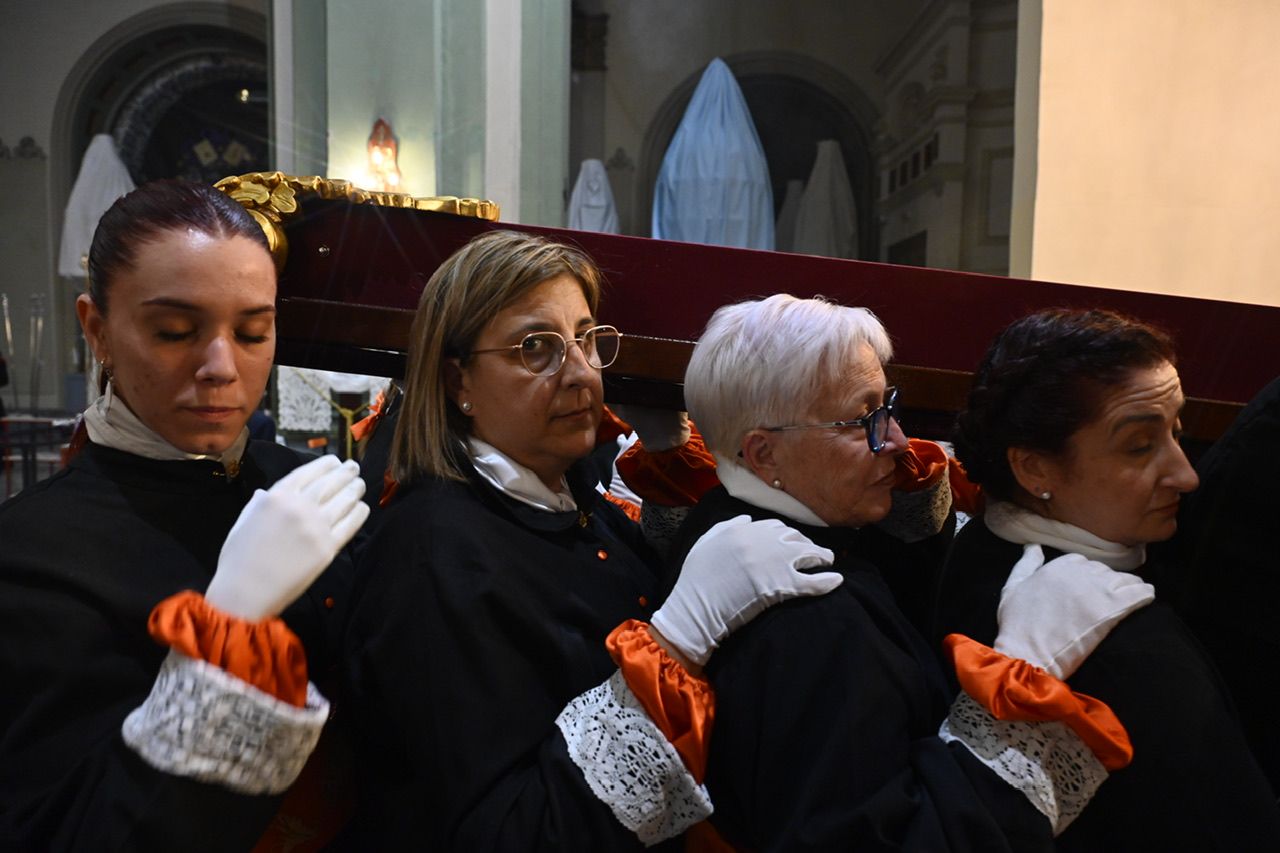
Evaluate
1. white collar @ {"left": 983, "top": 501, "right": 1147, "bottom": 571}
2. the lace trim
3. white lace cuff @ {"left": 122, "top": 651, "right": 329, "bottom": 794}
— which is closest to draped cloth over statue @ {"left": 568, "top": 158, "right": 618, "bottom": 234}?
the lace trim

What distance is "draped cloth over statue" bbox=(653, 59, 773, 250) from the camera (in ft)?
21.6

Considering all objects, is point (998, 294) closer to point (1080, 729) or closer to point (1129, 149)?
point (1080, 729)

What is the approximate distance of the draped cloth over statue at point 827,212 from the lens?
301 inches

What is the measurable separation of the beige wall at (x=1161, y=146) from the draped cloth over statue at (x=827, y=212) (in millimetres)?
3948

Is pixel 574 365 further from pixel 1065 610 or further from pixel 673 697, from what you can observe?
pixel 1065 610

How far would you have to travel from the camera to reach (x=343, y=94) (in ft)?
17.1

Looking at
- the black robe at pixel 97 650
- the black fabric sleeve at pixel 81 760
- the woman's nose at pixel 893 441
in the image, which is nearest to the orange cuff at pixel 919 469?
the woman's nose at pixel 893 441

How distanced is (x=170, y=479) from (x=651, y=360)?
83 cm

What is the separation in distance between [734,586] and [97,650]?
81 centimetres

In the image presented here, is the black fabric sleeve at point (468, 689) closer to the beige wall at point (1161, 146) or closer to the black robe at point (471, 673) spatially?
the black robe at point (471, 673)

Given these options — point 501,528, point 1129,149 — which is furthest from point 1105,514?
point 1129,149

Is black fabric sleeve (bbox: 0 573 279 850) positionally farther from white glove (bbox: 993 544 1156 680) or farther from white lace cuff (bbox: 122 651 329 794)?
white glove (bbox: 993 544 1156 680)

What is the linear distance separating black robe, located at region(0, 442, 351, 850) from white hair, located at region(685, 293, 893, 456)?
722mm

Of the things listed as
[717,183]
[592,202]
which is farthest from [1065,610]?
[592,202]
